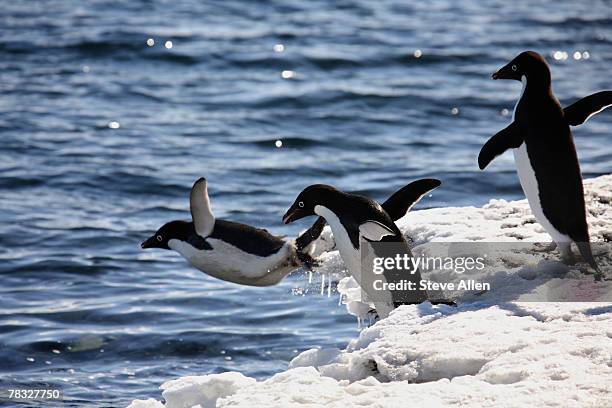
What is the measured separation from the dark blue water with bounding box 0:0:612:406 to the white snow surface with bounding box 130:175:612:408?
1951 mm

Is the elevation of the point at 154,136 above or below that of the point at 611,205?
above

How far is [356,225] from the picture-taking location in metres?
6.40

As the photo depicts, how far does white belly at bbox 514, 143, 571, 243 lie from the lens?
654 cm

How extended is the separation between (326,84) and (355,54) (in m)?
1.64

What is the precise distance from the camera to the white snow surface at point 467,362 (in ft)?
15.3

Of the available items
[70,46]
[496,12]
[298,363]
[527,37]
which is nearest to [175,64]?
[70,46]

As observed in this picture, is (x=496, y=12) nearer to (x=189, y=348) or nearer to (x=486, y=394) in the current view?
(x=189, y=348)

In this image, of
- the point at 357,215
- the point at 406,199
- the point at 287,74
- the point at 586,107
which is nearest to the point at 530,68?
the point at 586,107

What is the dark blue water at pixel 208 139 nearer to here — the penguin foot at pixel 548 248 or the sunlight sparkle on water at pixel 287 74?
the sunlight sparkle on water at pixel 287 74

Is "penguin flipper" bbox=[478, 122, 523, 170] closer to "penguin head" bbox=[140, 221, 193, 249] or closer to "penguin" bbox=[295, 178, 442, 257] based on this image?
"penguin" bbox=[295, 178, 442, 257]

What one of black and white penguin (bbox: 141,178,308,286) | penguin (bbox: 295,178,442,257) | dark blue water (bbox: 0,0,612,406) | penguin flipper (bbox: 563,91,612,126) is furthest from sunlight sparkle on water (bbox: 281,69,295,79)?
penguin flipper (bbox: 563,91,612,126)

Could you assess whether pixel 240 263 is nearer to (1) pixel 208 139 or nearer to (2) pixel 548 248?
(2) pixel 548 248

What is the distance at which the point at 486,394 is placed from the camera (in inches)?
182

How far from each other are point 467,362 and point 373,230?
1.31 meters
